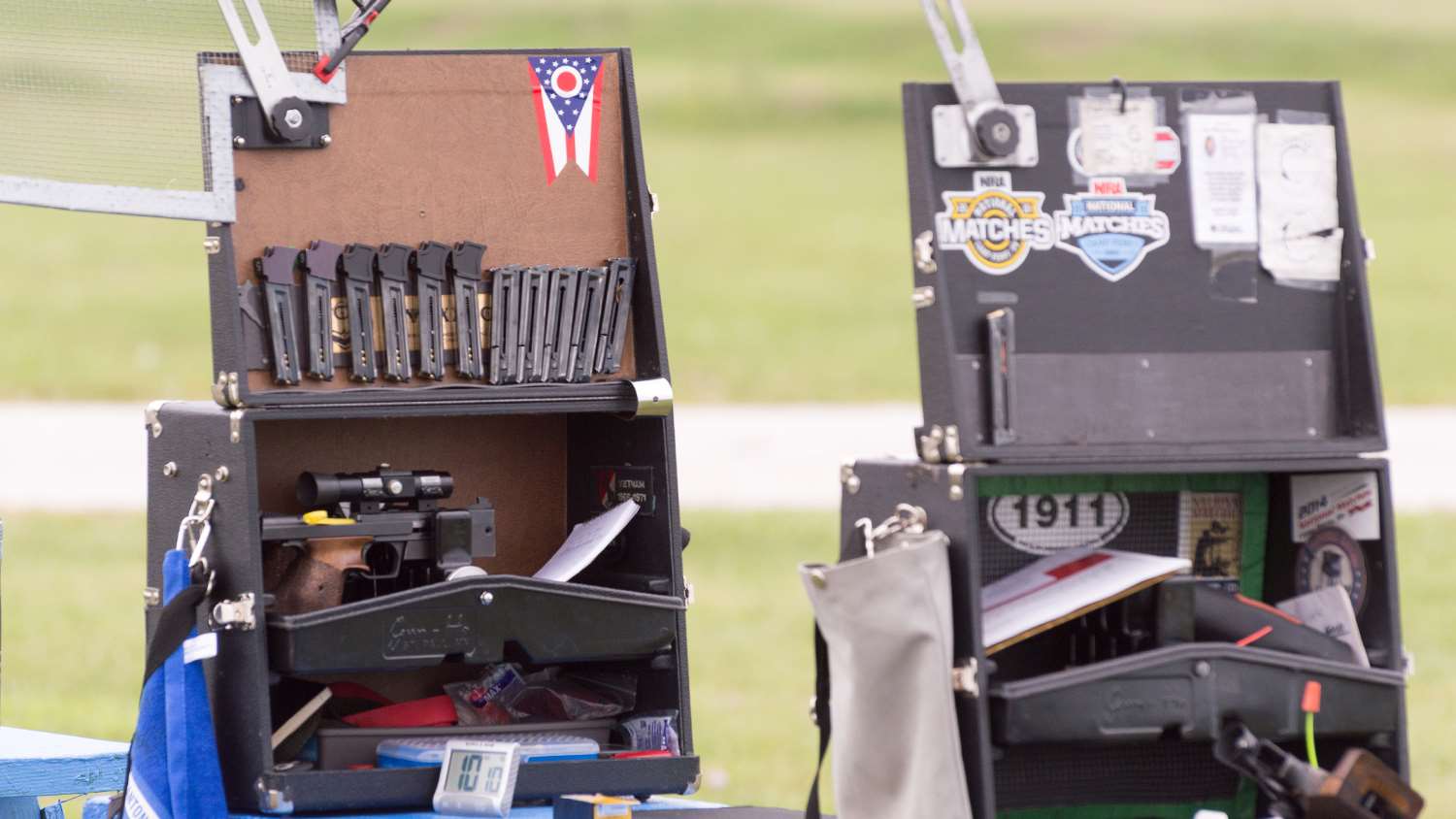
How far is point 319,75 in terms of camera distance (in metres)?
3.97

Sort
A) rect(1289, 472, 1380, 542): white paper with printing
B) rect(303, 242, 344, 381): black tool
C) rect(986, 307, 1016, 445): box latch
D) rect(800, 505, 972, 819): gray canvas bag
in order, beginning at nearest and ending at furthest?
rect(800, 505, 972, 819): gray canvas bag < rect(986, 307, 1016, 445): box latch < rect(1289, 472, 1380, 542): white paper with printing < rect(303, 242, 344, 381): black tool

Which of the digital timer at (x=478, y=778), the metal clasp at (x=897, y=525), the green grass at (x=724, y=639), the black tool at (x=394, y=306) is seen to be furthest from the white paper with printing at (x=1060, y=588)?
the green grass at (x=724, y=639)

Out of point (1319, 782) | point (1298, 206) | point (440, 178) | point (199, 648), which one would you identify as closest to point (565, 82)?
point (440, 178)

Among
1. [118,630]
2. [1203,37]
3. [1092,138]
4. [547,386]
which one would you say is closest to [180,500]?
[547,386]

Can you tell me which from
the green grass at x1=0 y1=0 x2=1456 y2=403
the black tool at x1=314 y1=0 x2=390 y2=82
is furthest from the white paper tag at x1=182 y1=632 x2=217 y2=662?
the green grass at x1=0 y1=0 x2=1456 y2=403

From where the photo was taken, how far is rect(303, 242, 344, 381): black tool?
392 centimetres

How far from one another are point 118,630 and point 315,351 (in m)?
7.70

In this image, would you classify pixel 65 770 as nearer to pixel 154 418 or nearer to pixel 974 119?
pixel 154 418

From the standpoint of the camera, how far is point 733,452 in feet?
51.9

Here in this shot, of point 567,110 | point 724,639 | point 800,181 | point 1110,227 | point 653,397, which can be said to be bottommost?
point 724,639

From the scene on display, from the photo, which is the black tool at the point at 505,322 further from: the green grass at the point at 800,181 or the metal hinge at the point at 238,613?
the green grass at the point at 800,181

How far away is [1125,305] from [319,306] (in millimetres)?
1421

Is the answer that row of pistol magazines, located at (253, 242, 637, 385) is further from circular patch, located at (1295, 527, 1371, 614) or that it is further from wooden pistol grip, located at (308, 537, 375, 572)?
circular patch, located at (1295, 527, 1371, 614)

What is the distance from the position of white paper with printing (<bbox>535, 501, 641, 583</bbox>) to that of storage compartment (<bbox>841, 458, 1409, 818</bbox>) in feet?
1.87
